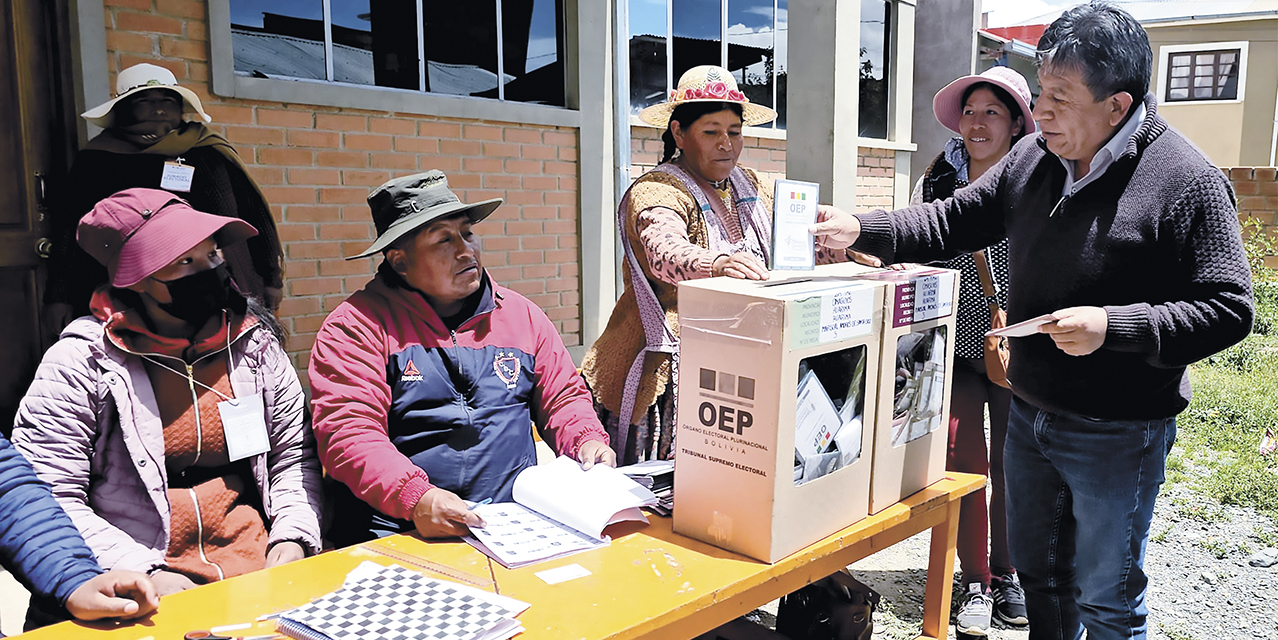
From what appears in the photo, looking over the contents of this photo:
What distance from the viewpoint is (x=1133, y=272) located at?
1.88m

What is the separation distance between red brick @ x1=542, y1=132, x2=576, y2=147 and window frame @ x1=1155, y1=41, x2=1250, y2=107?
18029mm

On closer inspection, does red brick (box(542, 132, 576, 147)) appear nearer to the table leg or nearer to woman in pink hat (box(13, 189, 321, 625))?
woman in pink hat (box(13, 189, 321, 625))

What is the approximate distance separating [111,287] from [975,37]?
859 centimetres

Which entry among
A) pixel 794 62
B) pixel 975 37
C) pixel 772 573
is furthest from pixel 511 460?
pixel 975 37

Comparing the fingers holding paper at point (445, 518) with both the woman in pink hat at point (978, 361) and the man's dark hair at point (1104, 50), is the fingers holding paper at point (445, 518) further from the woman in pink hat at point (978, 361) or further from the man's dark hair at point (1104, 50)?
the woman in pink hat at point (978, 361)

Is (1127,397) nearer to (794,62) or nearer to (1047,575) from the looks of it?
(1047,575)

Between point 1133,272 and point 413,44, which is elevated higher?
point 413,44

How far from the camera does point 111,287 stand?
7.01ft

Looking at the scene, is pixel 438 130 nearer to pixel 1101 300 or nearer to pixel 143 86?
pixel 143 86

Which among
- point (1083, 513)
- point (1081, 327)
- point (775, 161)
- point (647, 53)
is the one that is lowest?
point (1083, 513)

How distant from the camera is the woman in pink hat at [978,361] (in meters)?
2.96

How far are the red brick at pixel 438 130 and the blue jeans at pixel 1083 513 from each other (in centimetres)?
343

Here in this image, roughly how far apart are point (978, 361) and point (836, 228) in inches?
44.3

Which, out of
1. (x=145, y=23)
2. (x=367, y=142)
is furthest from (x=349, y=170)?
(x=145, y=23)
